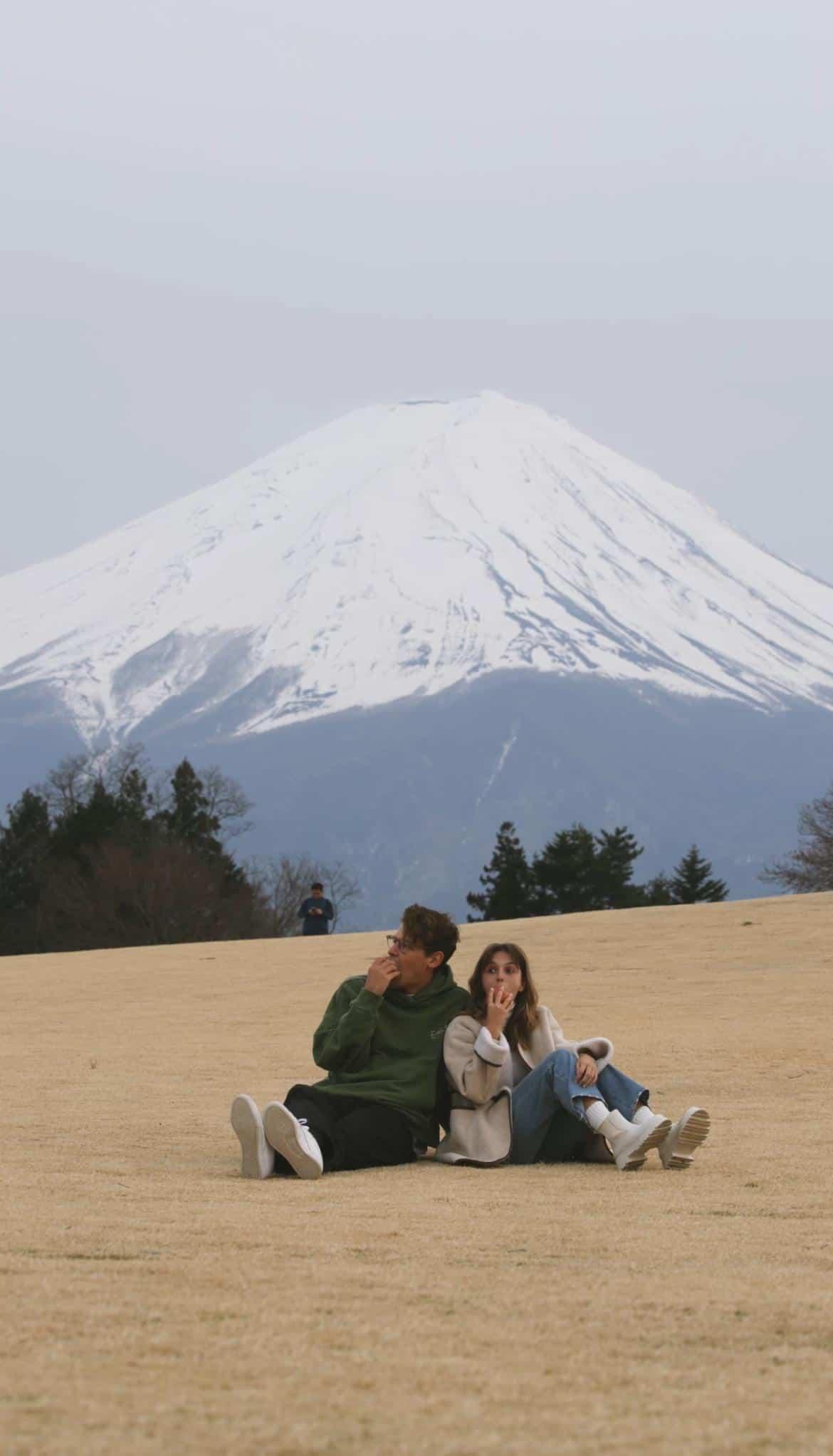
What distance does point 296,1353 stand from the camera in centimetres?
444

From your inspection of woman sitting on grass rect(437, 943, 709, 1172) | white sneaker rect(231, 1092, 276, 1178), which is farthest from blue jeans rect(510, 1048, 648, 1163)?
white sneaker rect(231, 1092, 276, 1178)

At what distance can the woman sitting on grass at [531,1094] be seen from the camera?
834 centimetres

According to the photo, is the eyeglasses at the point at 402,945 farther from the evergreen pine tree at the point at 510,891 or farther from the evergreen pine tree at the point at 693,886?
the evergreen pine tree at the point at 693,886

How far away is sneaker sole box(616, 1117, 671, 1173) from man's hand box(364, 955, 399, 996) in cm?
124

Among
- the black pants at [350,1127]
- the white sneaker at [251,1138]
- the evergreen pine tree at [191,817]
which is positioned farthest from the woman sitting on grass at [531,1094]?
the evergreen pine tree at [191,817]

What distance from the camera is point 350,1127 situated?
8.45 metres

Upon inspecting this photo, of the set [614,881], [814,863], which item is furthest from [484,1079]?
[614,881]

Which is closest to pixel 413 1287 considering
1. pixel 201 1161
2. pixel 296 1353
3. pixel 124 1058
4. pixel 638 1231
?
pixel 296 1353

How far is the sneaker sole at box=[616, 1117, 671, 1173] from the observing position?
819 cm

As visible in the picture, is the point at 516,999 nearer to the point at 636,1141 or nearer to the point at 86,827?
the point at 636,1141

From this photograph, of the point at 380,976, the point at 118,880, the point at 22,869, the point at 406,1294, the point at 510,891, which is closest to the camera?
the point at 406,1294

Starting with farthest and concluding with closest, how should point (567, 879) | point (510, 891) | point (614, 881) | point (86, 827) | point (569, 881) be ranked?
point (86, 827)
point (510, 891)
point (567, 879)
point (569, 881)
point (614, 881)

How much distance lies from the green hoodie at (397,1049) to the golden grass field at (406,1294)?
1.20 feet

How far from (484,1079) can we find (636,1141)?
2.25 feet
